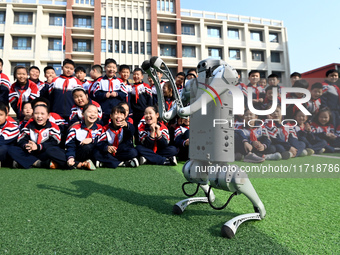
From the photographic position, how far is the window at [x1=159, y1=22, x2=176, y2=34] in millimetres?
24438

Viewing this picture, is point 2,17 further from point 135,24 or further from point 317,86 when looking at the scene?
point 317,86

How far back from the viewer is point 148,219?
1.75 m

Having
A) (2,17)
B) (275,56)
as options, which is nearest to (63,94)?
(2,17)

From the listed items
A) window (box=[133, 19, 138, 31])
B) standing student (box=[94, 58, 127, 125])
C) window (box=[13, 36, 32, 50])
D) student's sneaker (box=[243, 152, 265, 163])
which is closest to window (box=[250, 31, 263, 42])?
window (box=[133, 19, 138, 31])

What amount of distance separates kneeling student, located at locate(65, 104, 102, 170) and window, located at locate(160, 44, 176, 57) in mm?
21525

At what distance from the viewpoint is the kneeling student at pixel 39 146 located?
3.57 meters

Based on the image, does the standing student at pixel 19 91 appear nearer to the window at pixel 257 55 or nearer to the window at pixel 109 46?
the window at pixel 109 46

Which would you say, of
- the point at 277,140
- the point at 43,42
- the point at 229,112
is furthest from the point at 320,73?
the point at 43,42

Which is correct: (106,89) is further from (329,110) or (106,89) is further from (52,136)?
(329,110)

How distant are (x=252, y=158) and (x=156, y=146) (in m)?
1.96

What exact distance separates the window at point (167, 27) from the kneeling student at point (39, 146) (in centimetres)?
2300

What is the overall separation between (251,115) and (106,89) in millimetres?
3031

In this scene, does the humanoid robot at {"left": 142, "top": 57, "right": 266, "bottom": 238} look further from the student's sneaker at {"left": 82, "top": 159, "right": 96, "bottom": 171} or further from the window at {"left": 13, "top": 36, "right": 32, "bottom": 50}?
the window at {"left": 13, "top": 36, "right": 32, "bottom": 50}

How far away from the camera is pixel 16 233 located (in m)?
1.51
